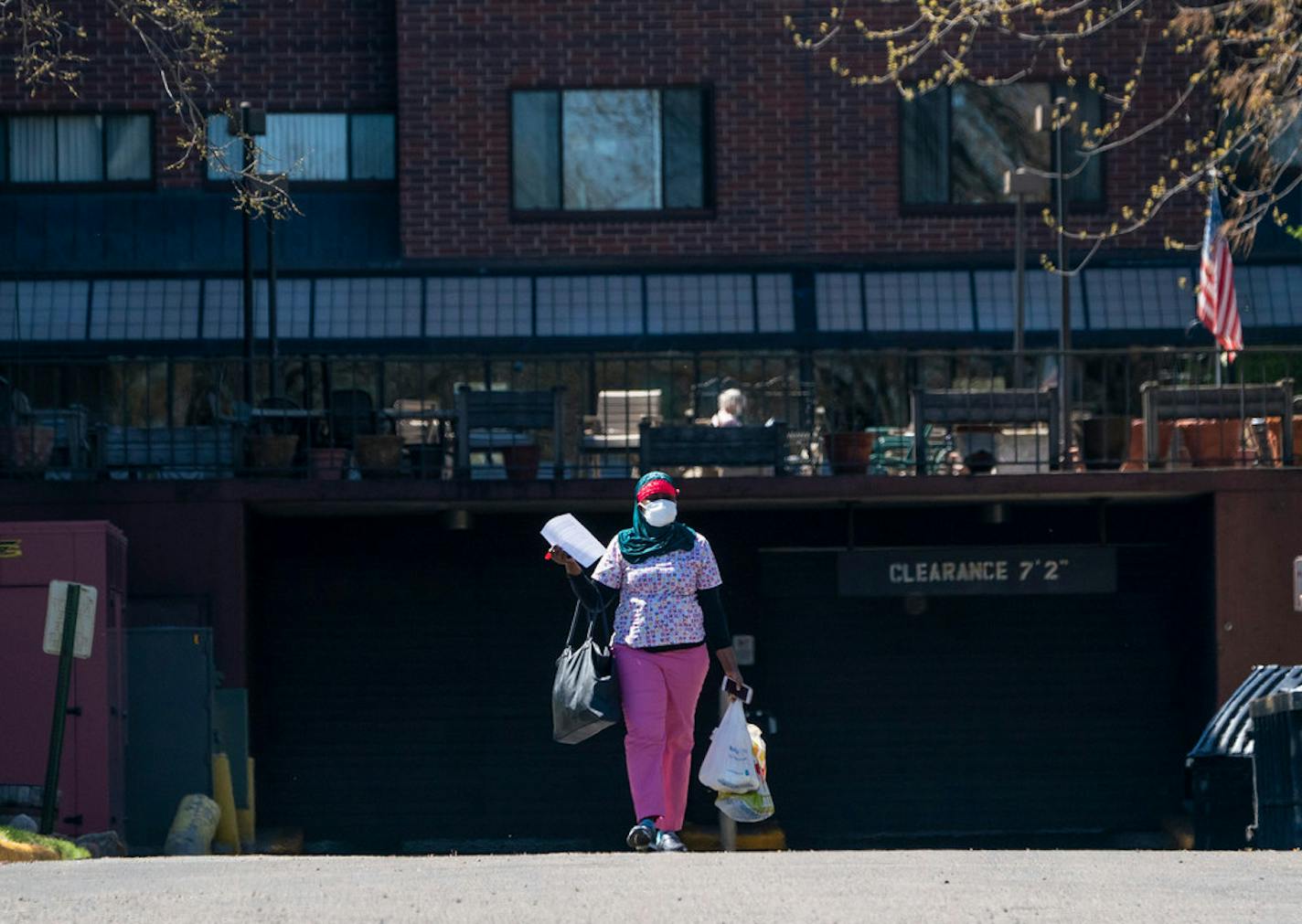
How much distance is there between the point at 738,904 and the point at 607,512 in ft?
33.6

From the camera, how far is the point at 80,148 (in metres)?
24.6

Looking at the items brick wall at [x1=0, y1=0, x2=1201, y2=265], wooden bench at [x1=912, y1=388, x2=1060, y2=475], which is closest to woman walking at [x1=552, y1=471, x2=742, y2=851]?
wooden bench at [x1=912, y1=388, x2=1060, y2=475]

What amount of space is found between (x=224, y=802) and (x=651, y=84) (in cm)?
1099

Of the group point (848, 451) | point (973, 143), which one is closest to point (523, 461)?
point (848, 451)

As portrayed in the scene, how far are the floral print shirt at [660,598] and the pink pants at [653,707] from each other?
0.26ft

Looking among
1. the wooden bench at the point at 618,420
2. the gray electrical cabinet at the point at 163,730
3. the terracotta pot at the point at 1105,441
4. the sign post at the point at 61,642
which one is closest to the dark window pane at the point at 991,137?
the wooden bench at the point at 618,420

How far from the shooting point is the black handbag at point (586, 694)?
1035 centimetres

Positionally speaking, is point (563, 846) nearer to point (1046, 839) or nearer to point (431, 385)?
point (1046, 839)

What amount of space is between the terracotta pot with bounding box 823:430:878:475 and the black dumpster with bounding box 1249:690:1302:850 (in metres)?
5.54

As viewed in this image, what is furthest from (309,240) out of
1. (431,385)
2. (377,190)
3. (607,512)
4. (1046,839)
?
(1046,839)

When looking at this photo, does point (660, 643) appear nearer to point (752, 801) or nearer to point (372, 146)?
point (752, 801)

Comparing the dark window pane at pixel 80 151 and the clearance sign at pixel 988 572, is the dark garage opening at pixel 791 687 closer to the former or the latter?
the clearance sign at pixel 988 572

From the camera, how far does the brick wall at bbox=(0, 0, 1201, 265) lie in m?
24.1

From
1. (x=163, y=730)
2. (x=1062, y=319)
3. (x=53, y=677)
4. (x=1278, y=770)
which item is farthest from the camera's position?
(x=1062, y=319)
